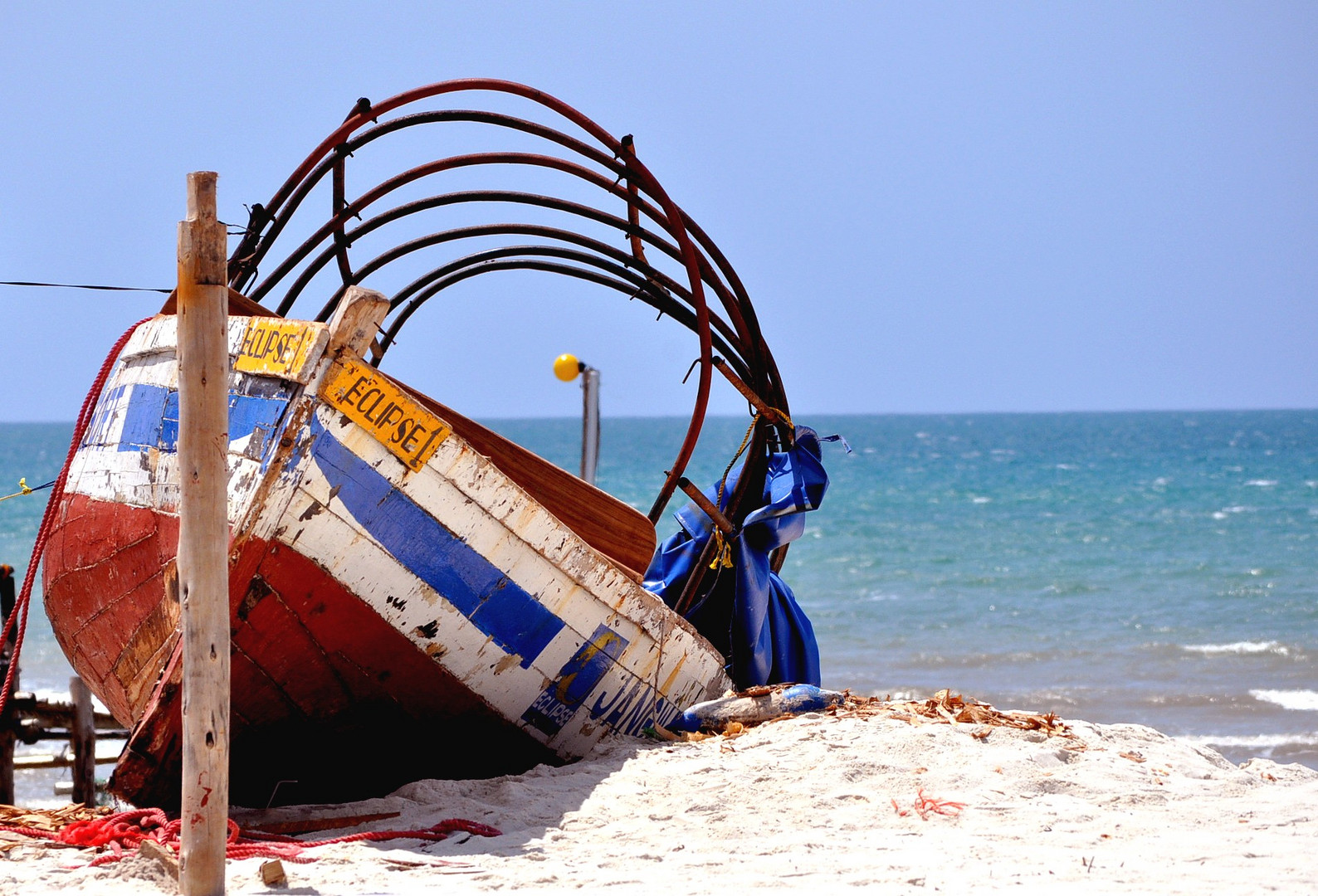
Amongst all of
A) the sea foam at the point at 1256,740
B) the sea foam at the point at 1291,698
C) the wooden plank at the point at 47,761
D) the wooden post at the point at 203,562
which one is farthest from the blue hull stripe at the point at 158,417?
the sea foam at the point at 1291,698

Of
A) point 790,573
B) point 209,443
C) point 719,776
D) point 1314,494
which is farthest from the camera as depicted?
point 1314,494

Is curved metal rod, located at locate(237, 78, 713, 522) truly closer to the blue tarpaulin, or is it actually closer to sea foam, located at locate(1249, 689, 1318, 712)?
the blue tarpaulin

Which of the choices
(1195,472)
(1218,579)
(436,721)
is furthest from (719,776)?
(1195,472)

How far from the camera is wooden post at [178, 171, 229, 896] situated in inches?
128

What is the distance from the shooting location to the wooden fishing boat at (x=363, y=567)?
413 centimetres

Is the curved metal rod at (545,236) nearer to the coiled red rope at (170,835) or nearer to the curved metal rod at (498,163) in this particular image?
the curved metal rod at (498,163)

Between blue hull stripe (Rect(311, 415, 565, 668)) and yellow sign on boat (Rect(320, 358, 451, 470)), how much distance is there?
103 mm

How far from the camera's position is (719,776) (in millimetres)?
4605

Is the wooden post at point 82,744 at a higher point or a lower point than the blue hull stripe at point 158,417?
lower

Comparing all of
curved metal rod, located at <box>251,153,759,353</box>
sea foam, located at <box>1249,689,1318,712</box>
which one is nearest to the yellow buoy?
curved metal rod, located at <box>251,153,759,353</box>

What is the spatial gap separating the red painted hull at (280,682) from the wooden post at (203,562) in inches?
30.5

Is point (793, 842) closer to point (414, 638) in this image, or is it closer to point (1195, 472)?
point (414, 638)

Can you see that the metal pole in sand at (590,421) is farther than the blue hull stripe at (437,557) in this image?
Yes

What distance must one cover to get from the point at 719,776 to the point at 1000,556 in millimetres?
16192
